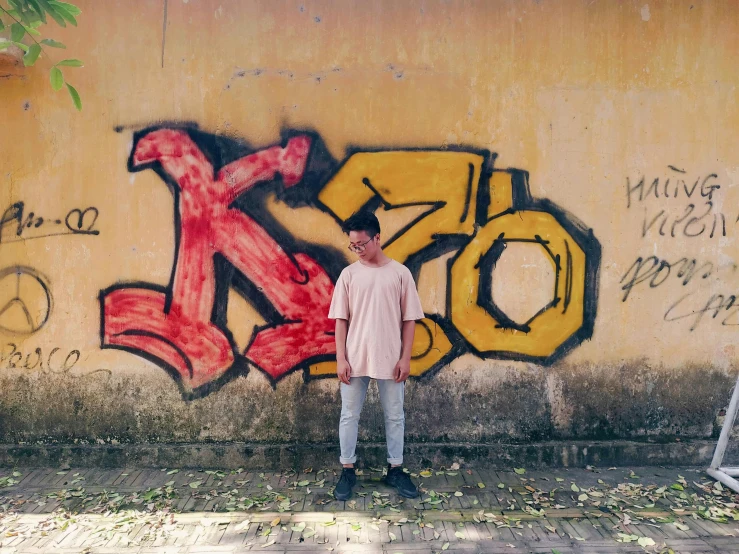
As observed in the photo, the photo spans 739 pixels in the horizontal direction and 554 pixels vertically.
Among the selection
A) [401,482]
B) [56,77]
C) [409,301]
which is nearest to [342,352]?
[409,301]

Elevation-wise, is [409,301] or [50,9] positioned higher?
[50,9]

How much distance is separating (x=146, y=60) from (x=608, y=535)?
478 cm

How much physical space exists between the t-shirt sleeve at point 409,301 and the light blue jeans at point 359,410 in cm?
49

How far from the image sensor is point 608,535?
3467 mm

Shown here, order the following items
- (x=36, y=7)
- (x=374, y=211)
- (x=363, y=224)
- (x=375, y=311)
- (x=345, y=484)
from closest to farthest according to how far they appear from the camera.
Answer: (x=36, y=7)
(x=363, y=224)
(x=375, y=311)
(x=345, y=484)
(x=374, y=211)

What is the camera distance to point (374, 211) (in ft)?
14.1

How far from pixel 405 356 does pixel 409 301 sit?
392 millimetres

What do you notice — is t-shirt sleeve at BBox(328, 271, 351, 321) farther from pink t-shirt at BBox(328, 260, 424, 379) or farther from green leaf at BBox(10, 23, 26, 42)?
green leaf at BBox(10, 23, 26, 42)

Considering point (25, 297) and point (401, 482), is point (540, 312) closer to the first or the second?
point (401, 482)

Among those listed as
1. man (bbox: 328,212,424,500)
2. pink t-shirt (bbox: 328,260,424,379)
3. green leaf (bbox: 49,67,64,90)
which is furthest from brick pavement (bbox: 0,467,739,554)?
green leaf (bbox: 49,67,64,90)

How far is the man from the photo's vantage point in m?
3.77

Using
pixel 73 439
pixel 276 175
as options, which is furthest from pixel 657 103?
pixel 73 439

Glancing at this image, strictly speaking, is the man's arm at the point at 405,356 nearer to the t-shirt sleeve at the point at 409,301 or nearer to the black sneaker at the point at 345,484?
the t-shirt sleeve at the point at 409,301

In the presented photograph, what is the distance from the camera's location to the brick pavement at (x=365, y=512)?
3.37 m
